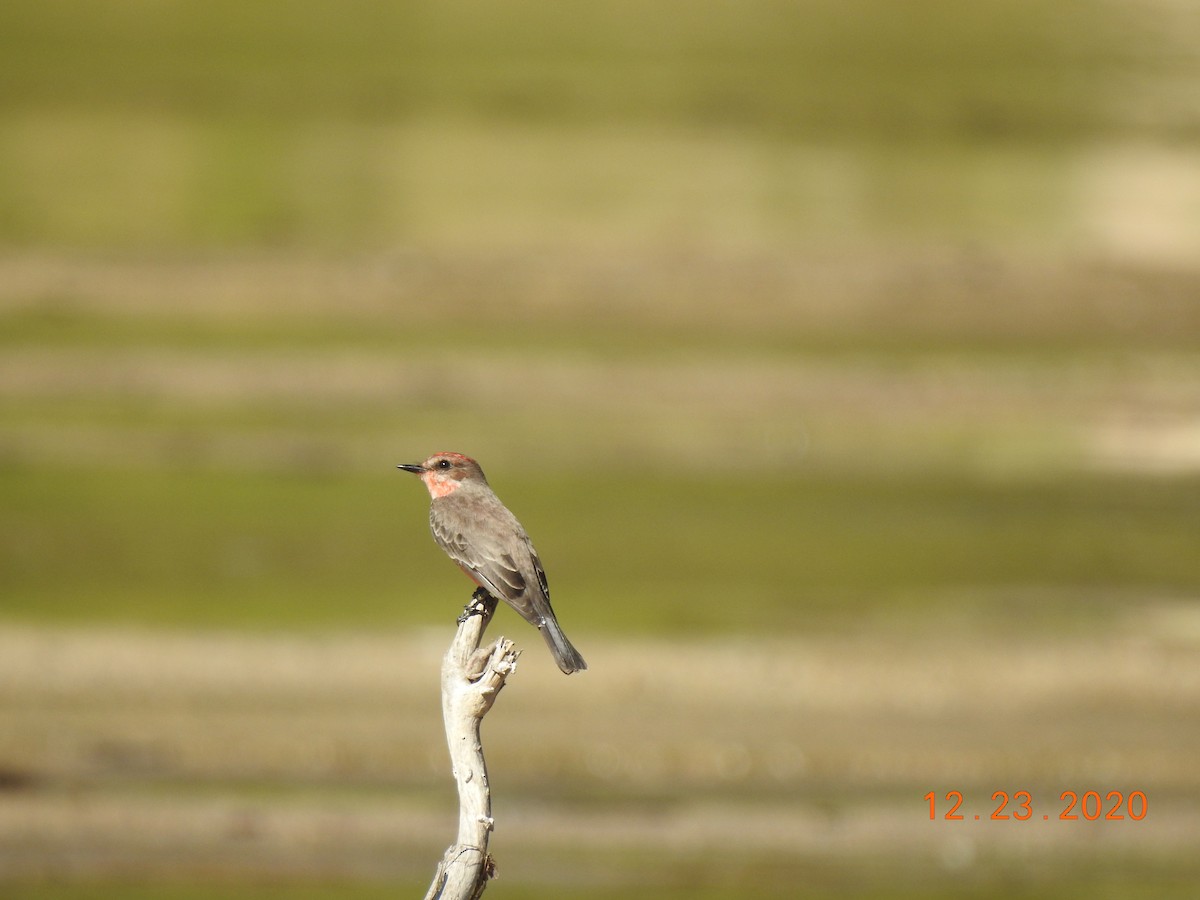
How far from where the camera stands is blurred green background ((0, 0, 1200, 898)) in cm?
1894

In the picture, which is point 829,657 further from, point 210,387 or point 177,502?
point 210,387

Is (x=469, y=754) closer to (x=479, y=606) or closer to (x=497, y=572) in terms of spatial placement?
(x=479, y=606)

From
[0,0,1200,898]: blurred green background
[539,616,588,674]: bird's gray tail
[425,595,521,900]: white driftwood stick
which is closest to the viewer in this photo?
[425,595,521,900]: white driftwood stick

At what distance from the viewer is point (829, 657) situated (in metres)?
22.5

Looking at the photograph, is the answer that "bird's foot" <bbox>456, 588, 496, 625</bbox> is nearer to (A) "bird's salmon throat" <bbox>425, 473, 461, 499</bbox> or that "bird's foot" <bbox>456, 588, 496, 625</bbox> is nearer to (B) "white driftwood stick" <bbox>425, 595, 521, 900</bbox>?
(B) "white driftwood stick" <bbox>425, 595, 521, 900</bbox>

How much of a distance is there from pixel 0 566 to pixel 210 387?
8.20 m

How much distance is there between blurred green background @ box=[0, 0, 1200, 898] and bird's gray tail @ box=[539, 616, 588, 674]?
7.21 m

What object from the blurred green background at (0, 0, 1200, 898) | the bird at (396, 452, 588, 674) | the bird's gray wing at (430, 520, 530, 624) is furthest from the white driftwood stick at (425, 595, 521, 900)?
the blurred green background at (0, 0, 1200, 898)

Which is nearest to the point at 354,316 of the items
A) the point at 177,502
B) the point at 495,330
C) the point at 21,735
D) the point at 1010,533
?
the point at 495,330

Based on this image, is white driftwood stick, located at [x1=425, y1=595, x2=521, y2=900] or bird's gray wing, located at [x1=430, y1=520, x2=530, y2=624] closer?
white driftwood stick, located at [x1=425, y1=595, x2=521, y2=900]
